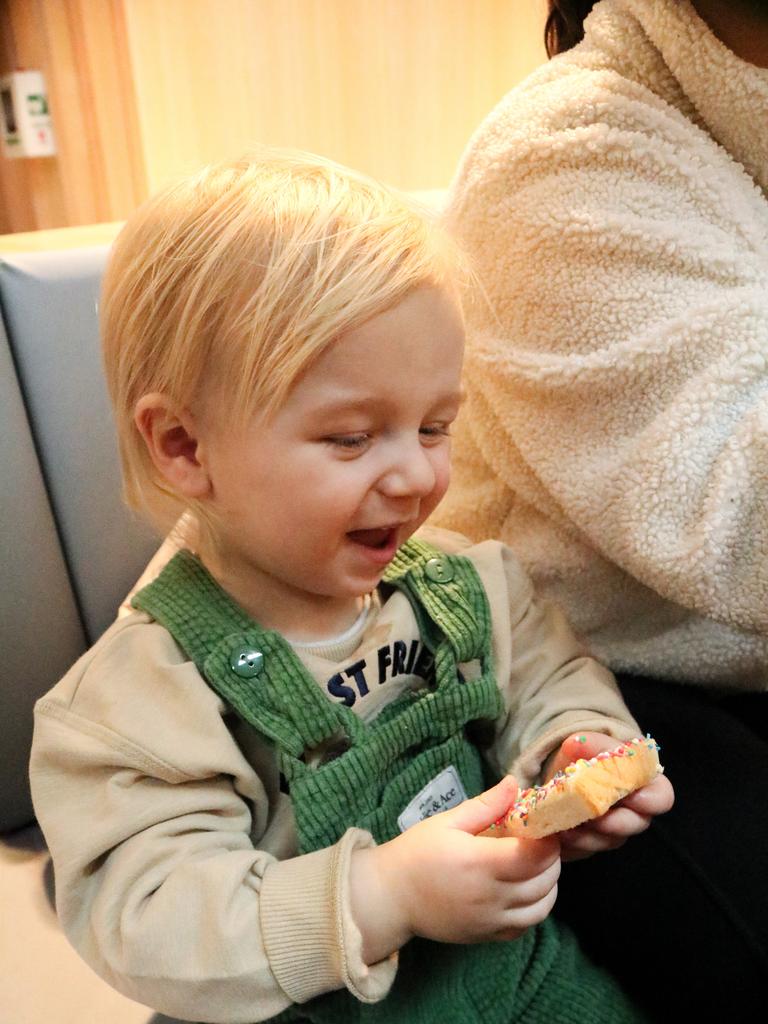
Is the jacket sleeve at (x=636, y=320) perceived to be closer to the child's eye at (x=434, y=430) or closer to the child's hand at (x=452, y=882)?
the child's eye at (x=434, y=430)

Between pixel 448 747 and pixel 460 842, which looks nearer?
pixel 460 842

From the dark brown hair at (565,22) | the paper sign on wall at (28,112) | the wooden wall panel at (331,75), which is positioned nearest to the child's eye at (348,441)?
the dark brown hair at (565,22)

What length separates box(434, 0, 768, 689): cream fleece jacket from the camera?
67cm

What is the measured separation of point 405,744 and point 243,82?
132 centimetres

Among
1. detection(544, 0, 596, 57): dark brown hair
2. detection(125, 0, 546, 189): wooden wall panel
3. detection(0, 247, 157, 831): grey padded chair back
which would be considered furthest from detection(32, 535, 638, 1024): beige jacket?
detection(125, 0, 546, 189): wooden wall panel

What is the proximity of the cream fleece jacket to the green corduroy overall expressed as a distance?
0.14 metres

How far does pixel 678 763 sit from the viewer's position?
0.71m

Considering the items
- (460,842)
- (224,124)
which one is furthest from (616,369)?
(224,124)

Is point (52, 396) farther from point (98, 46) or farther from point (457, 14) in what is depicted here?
point (457, 14)

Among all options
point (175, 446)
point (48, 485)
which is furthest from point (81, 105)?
point (175, 446)

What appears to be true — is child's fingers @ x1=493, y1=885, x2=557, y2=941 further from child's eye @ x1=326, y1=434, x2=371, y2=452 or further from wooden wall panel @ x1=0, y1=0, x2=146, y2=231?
wooden wall panel @ x1=0, y1=0, x2=146, y2=231

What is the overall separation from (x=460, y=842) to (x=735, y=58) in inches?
23.4

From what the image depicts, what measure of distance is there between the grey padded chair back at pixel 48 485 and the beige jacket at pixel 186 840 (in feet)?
0.80

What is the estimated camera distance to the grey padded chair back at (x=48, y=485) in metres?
0.81
